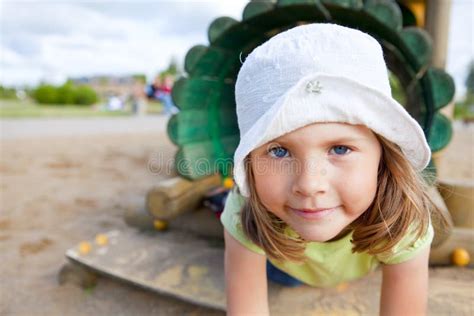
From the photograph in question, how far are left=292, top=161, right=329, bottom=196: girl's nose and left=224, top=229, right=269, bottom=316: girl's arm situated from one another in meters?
0.36

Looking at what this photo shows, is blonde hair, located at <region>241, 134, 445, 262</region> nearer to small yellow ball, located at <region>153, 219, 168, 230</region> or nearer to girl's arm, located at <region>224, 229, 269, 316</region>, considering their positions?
girl's arm, located at <region>224, 229, 269, 316</region>

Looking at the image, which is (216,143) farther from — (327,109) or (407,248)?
(327,109)

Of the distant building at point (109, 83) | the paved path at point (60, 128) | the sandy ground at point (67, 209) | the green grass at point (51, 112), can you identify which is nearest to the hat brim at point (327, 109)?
the sandy ground at point (67, 209)

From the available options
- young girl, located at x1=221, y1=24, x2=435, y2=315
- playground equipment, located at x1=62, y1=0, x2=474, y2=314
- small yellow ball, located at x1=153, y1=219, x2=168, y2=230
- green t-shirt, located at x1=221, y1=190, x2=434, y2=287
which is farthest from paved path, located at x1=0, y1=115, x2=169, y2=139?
young girl, located at x1=221, y1=24, x2=435, y2=315

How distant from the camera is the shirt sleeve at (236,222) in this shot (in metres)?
1.03

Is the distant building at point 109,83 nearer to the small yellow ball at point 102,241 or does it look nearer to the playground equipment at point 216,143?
the playground equipment at point 216,143

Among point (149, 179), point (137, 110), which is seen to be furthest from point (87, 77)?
point (149, 179)

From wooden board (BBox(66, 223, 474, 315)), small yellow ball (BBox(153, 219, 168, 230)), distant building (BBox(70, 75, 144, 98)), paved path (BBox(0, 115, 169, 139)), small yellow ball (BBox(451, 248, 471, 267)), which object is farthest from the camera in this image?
distant building (BBox(70, 75, 144, 98))

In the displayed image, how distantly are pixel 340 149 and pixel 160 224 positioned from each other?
1.35 m

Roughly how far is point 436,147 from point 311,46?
832 millimetres

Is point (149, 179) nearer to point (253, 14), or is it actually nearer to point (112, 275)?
point (112, 275)

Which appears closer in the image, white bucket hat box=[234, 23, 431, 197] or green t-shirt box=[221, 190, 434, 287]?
white bucket hat box=[234, 23, 431, 197]

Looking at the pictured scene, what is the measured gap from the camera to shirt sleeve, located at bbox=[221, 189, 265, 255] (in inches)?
40.7

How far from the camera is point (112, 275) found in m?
1.50
